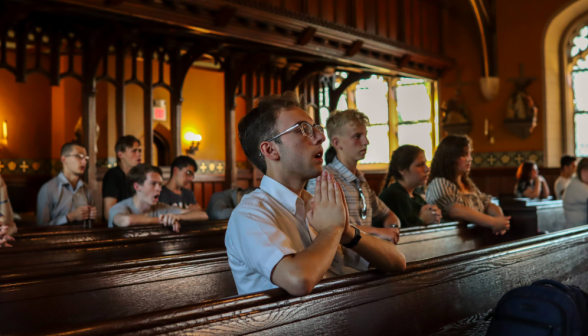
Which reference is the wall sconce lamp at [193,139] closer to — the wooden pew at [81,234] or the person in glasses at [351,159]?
the wooden pew at [81,234]

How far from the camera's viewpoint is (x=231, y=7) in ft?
20.3

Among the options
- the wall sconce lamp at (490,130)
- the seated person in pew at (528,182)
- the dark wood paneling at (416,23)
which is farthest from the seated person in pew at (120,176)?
the wall sconce lamp at (490,130)

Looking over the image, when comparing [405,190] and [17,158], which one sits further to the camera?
[17,158]

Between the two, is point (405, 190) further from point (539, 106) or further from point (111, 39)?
point (539, 106)

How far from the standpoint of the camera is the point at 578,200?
5.59 meters

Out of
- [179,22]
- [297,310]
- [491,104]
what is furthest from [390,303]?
[491,104]

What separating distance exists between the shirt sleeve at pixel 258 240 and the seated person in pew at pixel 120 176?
11.7 ft

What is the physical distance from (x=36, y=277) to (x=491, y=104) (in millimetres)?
10167

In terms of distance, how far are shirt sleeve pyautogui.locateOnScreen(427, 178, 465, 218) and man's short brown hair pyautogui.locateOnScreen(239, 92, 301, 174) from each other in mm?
2536

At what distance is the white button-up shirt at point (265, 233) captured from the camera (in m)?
1.52

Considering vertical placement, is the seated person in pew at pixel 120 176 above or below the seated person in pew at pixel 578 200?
above

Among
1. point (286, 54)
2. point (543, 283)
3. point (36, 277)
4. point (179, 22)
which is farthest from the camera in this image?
point (286, 54)

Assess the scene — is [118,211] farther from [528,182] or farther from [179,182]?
[528,182]

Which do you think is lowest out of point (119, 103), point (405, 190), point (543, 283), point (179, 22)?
point (543, 283)
